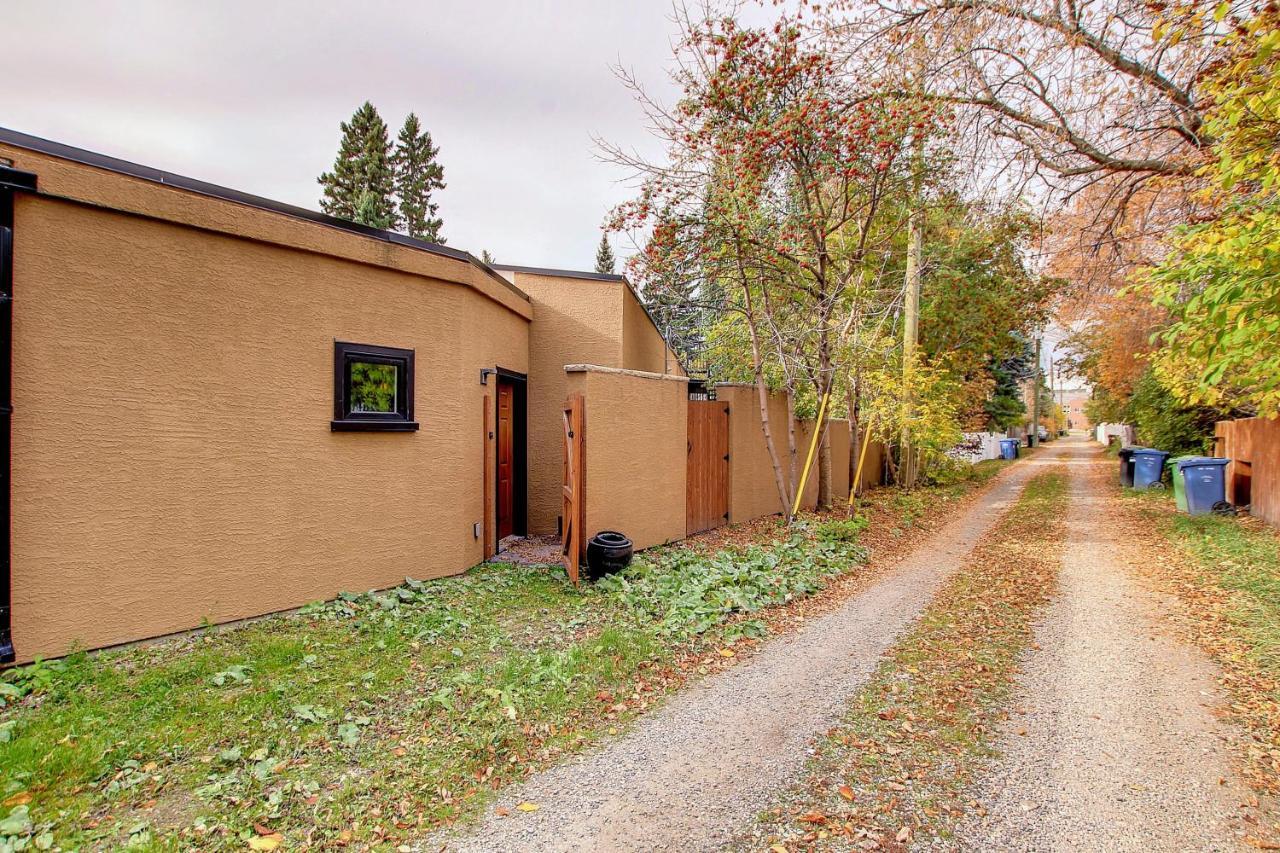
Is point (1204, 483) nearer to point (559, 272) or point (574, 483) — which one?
point (574, 483)

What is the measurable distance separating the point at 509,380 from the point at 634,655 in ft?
15.3

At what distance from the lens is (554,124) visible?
875 cm

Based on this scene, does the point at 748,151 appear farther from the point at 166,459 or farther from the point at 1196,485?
the point at 1196,485

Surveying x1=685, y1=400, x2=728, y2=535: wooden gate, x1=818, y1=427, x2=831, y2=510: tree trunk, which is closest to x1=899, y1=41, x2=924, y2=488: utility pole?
x1=818, y1=427, x2=831, y2=510: tree trunk

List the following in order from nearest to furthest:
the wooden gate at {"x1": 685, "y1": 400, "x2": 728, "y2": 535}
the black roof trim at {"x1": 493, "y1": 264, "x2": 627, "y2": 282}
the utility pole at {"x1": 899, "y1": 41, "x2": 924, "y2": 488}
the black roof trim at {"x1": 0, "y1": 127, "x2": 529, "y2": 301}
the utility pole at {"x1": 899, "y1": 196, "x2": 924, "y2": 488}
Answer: the black roof trim at {"x1": 0, "y1": 127, "x2": 529, "y2": 301} → the utility pole at {"x1": 899, "y1": 41, "x2": 924, "y2": 488} → the wooden gate at {"x1": 685, "y1": 400, "x2": 728, "y2": 535} → the black roof trim at {"x1": 493, "y1": 264, "x2": 627, "y2": 282} → the utility pole at {"x1": 899, "y1": 196, "x2": 924, "y2": 488}

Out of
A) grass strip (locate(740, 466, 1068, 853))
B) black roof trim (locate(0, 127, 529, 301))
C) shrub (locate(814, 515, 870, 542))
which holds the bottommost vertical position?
grass strip (locate(740, 466, 1068, 853))

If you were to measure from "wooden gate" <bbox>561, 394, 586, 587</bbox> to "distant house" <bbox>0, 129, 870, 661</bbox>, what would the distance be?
0.10 metres

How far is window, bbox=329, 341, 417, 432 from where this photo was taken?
5.12 metres

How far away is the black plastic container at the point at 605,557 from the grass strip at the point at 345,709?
13.6 inches

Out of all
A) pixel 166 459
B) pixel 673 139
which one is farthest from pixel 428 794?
pixel 673 139

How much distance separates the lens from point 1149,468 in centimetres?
1295

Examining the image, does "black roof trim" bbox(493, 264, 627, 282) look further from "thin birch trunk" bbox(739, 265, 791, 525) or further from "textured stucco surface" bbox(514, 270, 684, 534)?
"thin birch trunk" bbox(739, 265, 791, 525)

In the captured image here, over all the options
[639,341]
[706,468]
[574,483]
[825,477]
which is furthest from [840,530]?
[639,341]

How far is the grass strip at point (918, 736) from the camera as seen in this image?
2.38m
